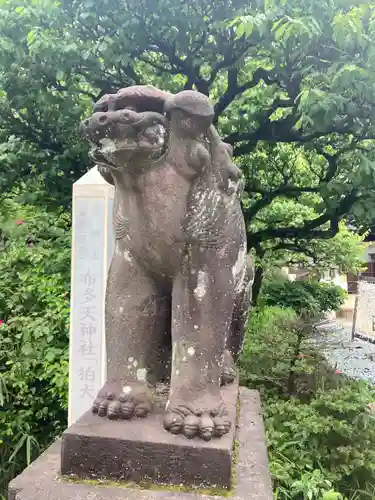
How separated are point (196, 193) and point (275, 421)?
9.02 ft

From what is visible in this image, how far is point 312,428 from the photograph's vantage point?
10.6 feet

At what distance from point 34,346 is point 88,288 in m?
1.23

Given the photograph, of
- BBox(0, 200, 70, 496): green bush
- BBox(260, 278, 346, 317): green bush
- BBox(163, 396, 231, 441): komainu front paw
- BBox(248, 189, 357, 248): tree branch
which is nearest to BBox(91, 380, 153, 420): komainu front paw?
BBox(163, 396, 231, 441): komainu front paw

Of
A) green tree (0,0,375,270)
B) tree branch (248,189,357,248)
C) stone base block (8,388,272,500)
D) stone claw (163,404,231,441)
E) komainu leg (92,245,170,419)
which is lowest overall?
stone base block (8,388,272,500)

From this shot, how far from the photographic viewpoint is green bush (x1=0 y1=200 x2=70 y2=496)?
3238 mm

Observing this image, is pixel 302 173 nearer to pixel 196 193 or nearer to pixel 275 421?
pixel 275 421

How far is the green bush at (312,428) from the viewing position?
2.91 metres

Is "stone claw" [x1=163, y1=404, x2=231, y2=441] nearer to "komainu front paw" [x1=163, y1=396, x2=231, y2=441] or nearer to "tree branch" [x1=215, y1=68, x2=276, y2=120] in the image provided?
"komainu front paw" [x1=163, y1=396, x2=231, y2=441]

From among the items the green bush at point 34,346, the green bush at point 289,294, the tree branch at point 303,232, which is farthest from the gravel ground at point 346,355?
the green bush at point 34,346

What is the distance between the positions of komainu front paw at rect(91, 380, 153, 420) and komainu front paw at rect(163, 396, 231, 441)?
0.10m

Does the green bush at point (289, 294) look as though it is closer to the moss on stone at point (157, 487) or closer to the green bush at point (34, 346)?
the green bush at point (34, 346)

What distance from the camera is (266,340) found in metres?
4.77

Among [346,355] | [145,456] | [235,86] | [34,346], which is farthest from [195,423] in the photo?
[346,355]

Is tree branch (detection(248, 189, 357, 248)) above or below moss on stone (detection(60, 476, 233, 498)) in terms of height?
above
